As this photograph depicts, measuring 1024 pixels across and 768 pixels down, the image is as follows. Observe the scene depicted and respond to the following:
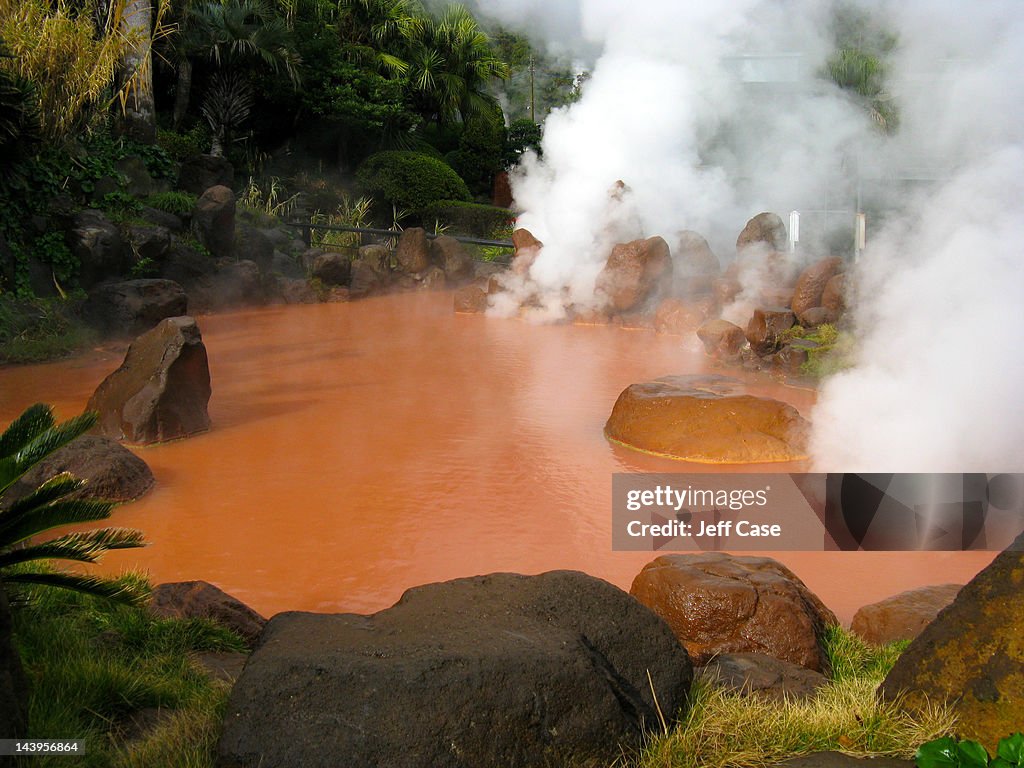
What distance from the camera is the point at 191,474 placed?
713 cm

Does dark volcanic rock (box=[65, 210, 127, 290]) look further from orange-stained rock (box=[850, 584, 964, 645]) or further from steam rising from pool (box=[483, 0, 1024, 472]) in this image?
orange-stained rock (box=[850, 584, 964, 645])

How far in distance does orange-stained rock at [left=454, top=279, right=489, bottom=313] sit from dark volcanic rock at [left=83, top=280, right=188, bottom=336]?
5120mm

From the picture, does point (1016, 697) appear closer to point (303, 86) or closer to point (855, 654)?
point (855, 654)

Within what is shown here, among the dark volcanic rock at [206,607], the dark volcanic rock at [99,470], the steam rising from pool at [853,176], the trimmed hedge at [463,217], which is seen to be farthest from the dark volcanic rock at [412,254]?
the dark volcanic rock at [206,607]

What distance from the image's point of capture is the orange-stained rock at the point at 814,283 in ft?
39.0

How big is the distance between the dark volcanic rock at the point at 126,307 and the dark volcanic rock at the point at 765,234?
27.9 ft

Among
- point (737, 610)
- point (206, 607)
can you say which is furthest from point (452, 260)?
point (737, 610)

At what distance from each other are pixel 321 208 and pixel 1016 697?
21.2 metres

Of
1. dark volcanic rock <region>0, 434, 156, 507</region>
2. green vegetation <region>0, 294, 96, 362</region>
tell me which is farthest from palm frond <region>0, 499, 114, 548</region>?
green vegetation <region>0, 294, 96, 362</region>

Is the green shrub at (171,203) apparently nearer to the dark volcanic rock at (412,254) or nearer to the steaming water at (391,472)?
the steaming water at (391,472)

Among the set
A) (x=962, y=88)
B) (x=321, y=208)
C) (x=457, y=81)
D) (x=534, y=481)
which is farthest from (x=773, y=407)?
(x=457, y=81)

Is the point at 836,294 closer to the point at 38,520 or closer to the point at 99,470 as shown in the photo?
A: the point at 99,470

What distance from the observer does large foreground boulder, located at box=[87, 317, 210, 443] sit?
7848 millimetres

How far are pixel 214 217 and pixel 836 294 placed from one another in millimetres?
10101
